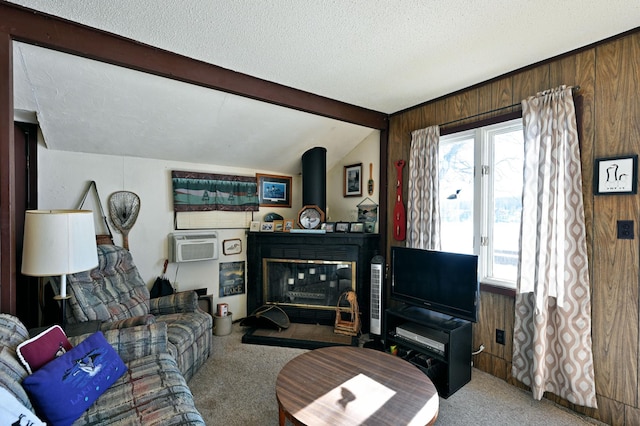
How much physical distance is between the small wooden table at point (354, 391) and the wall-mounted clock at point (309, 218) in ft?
5.96

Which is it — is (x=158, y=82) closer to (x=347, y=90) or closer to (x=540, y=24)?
(x=347, y=90)

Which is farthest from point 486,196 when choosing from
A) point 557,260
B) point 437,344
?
point 437,344

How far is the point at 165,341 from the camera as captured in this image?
6.63 ft

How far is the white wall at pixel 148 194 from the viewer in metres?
2.79

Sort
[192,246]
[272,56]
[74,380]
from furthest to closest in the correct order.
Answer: [192,246], [272,56], [74,380]

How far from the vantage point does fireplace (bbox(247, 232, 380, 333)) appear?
3.47 m

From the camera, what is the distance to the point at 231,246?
3744 millimetres

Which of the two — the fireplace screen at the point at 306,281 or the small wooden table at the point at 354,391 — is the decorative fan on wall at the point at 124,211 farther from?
the small wooden table at the point at 354,391

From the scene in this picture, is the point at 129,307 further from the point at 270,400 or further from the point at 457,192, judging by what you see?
the point at 457,192

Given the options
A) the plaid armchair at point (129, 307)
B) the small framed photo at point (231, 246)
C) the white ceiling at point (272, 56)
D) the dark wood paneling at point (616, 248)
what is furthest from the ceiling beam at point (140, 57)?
the dark wood paneling at point (616, 248)

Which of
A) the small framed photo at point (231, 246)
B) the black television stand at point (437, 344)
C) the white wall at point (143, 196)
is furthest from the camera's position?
the small framed photo at point (231, 246)

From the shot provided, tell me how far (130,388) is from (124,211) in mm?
1997

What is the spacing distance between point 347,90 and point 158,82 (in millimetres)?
1610

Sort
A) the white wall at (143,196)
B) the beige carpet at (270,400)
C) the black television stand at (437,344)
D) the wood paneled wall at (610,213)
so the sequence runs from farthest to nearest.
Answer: the white wall at (143,196)
the black television stand at (437,344)
the beige carpet at (270,400)
the wood paneled wall at (610,213)
